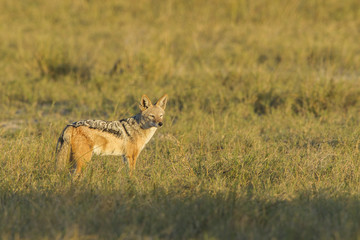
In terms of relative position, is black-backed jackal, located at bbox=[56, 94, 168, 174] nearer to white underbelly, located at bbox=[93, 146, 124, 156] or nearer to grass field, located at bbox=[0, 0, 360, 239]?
white underbelly, located at bbox=[93, 146, 124, 156]

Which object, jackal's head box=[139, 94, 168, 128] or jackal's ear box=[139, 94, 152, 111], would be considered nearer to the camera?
jackal's head box=[139, 94, 168, 128]

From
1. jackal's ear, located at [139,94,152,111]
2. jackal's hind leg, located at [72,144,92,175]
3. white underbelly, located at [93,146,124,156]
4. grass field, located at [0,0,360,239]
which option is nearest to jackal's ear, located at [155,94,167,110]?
jackal's ear, located at [139,94,152,111]

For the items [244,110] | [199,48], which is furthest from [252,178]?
[199,48]

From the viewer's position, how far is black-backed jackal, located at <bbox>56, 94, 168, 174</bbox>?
4.61 metres

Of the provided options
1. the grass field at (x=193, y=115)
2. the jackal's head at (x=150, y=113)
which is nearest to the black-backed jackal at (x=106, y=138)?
the jackal's head at (x=150, y=113)

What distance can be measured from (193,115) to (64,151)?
3.49 metres

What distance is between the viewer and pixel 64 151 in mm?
4582

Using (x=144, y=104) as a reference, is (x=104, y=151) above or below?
below

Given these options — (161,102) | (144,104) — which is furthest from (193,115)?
(144,104)

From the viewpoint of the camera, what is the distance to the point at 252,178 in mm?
4754

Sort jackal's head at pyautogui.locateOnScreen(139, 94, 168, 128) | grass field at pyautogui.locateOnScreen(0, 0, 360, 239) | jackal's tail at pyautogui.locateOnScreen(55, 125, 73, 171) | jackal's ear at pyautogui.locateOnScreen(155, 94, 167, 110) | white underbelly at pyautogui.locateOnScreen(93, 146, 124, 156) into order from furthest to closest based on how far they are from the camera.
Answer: jackal's ear at pyautogui.locateOnScreen(155, 94, 167, 110), jackal's head at pyautogui.locateOnScreen(139, 94, 168, 128), white underbelly at pyautogui.locateOnScreen(93, 146, 124, 156), jackal's tail at pyautogui.locateOnScreen(55, 125, 73, 171), grass field at pyautogui.locateOnScreen(0, 0, 360, 239)

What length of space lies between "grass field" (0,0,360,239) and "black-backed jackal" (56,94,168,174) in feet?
0.59

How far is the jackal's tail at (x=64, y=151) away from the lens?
15.0ft

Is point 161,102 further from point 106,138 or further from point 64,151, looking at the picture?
point 64,151
